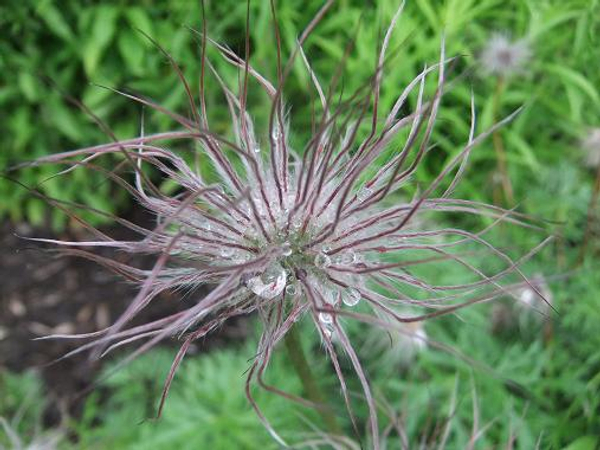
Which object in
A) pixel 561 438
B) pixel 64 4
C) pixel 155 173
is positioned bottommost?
pixel 155 173

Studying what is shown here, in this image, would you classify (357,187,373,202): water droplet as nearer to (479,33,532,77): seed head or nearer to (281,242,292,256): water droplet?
(281,242,292,256): water droplet

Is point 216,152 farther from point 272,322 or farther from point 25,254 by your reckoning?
point 25,254

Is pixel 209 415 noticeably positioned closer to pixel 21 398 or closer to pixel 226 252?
pixel 226 252

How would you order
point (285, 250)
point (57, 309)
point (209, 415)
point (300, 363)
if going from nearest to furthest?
point (285, 250) < point (300, 363) < point (209, 415) < point (57, 309)

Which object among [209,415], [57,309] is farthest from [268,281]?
[57,309]

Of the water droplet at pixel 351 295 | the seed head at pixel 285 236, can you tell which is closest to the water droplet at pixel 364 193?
the seed head at pixel 285 236

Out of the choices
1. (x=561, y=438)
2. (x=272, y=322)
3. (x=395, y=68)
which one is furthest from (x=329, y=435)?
(x=395, y=68)
